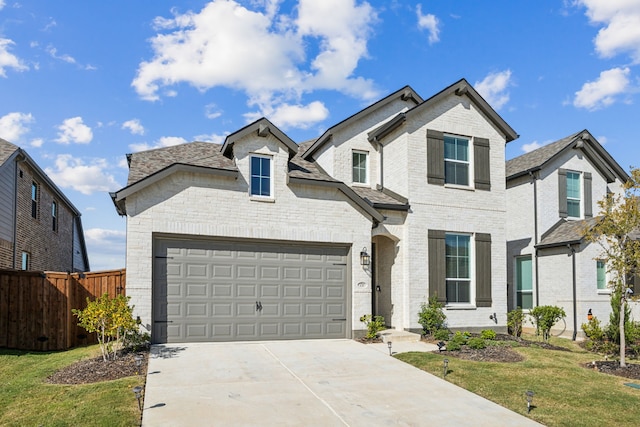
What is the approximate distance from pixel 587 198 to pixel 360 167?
9.70m

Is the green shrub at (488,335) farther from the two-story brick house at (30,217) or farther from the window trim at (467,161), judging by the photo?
the two-story brick house at (30,217)

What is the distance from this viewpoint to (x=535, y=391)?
938cm

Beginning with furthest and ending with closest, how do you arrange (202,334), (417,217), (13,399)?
(417,217), (202,334), (13,399)

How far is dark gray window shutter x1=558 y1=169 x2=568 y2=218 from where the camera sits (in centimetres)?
1978

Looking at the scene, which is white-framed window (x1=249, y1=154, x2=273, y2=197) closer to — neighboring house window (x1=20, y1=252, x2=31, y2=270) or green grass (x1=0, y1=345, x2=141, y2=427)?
green grass (x1=0, y1=345, x2=141, y2=427)

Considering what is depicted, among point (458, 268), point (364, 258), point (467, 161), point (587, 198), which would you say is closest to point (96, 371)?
point (364, 258)

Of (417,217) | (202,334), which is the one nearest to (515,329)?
(417,217)

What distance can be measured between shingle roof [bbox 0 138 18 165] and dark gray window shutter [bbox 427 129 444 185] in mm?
14062

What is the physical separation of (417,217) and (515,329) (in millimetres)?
5152

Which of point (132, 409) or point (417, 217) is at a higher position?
point (417, 217)

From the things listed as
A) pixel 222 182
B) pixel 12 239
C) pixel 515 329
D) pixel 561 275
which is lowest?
pixel 515 329

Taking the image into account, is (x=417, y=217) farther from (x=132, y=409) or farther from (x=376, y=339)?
(x=132, y=409)

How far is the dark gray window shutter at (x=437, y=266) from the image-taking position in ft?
52.1

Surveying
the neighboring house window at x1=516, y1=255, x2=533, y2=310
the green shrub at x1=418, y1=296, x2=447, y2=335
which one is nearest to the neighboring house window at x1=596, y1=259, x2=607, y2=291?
the neighboring house window at x1=516, y1=255, x2=533, y2=310
